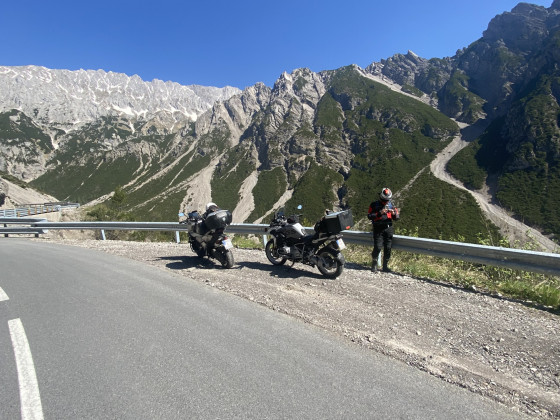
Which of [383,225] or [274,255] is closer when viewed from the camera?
[383,225]

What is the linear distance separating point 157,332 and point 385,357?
10.2 feet

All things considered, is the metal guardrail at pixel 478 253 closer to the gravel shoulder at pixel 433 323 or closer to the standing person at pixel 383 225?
the standing person at pixel 383 225

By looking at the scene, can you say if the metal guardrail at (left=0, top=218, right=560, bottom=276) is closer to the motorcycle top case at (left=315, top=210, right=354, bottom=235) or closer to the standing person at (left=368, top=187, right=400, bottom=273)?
the standing person at (left=368, top=187, right=400, bottom=273)

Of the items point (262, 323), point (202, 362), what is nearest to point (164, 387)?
point (202, 362)

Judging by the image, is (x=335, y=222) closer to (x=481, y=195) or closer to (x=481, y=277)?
(x=481, y=277)

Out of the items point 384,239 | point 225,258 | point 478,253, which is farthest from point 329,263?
point 478,253

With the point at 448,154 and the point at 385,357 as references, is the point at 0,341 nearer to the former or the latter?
the point at 385,357

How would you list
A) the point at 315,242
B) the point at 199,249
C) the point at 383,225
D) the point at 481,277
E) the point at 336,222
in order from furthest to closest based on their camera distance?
the point at 199,249 → the point at 383,225 → the point at 315,242 → the point at 336,222 → the point at 481,277

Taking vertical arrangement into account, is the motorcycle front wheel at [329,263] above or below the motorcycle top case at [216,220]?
below

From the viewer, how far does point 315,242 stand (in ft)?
24.1

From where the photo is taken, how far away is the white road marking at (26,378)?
8.11 ft

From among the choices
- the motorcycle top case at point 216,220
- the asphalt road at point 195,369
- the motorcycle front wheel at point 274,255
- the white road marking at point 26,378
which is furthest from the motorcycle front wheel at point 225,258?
the white road marking at point 26,378

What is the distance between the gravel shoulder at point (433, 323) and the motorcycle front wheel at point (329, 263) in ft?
0.58

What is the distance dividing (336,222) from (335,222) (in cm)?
3
